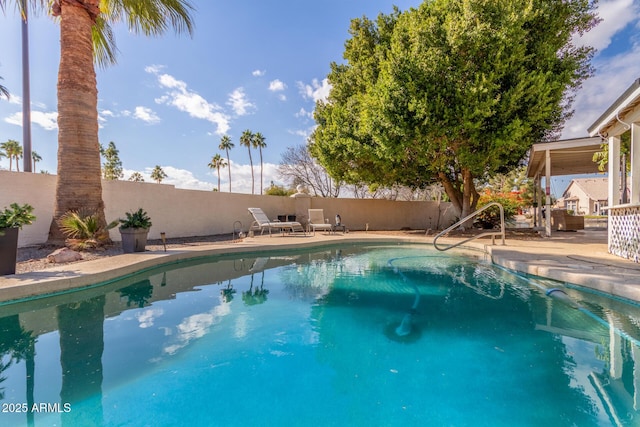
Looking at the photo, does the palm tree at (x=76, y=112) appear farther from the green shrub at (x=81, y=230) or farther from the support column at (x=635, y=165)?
the support column at (x=635, y=165)

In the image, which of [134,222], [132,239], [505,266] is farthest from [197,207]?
[505,266]

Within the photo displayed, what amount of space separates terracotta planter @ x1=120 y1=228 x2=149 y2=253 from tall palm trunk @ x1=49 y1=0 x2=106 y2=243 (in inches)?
Result: 47.8

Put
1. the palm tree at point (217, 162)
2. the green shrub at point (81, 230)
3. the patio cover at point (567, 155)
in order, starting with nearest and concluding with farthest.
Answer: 1. the green shrub at point (81, 230)
2. the patio cover at point (567, 155)
3. the palm tree at point (217, 162)

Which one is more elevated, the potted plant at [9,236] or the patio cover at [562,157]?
the patio cover at [562,157]

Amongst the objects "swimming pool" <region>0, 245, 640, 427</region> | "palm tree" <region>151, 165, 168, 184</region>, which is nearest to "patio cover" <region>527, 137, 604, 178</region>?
"swimming pool" <region>0, 245, 640, 427</region>

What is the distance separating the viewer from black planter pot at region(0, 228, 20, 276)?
4491 millimetres

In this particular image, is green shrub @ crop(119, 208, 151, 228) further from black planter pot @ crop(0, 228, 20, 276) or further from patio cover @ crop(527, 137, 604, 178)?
patio cover @ crop(527, 137, 604, 178)

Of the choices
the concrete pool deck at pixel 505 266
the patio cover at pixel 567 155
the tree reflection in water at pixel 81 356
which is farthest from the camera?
the patio cover at pixel 567 155

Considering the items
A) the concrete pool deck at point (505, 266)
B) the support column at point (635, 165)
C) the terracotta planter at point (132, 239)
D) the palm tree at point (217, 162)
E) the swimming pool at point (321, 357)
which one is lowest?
the swimming pool at point (321, 357)

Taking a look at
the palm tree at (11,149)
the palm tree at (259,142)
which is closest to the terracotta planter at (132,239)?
the palm tree at (259,142)

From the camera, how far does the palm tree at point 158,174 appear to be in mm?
48250

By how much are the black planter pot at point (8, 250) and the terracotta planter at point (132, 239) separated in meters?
2.30

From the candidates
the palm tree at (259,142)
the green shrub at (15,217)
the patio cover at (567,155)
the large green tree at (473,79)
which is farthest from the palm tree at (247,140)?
the green shrub at (15,217)

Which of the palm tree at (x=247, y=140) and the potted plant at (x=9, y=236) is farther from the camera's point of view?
the palm tree at (x=247, y=140)
